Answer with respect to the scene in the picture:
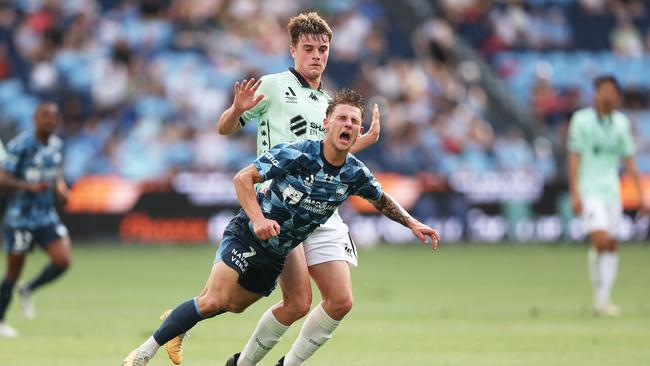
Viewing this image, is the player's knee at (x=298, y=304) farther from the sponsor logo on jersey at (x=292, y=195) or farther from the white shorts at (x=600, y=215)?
the white shorts at (x=600, y=215)

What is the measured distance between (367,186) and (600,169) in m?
7.15

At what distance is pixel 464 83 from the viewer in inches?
1214

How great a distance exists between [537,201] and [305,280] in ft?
59.6

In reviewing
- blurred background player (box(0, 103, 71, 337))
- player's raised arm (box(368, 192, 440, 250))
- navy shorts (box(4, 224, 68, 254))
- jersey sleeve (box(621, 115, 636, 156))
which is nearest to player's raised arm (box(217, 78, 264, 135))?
player's raised arm (box(368, 192, 440, 250))

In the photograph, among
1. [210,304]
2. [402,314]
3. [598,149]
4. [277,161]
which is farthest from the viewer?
[598,149]

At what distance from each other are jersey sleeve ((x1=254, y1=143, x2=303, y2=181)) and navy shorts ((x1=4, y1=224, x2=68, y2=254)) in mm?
6273

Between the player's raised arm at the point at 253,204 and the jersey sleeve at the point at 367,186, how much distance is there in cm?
82

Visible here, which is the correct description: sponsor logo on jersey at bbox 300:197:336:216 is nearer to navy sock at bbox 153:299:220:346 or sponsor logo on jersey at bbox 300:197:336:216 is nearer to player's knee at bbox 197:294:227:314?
A: player's knee at bbox 197:294:227:314

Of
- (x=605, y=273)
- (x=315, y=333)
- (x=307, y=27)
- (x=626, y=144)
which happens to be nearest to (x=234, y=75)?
(x=626, y=144)

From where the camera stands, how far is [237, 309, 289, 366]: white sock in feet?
31.2

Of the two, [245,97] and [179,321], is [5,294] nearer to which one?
[179,321]

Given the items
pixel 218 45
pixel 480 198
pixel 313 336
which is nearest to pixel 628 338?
pixel 313 336

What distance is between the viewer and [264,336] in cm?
956

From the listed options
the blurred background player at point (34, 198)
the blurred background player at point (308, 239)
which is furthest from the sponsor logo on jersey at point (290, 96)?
the blurred background player at point (34, 198)
